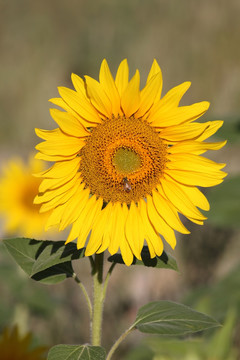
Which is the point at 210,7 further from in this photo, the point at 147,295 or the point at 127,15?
the point at 147,295

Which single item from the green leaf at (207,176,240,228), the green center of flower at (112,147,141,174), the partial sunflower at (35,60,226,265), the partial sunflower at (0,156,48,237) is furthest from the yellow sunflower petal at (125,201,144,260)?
the partial sunflower at (0,156,48,237)

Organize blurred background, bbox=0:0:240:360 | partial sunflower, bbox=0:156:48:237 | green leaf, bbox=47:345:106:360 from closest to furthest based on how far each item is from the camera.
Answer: green leaf, bbox=47:345:106:360 < blurred background, bbox=0:0:240:360 < partial sunflower, bbox=0:156:48:237

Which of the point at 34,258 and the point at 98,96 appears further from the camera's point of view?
the point at 34,258

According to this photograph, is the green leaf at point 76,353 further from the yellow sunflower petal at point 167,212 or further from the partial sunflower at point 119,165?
the yellow sunflower petal at point 167,212

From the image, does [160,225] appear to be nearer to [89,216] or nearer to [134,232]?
[134,232]

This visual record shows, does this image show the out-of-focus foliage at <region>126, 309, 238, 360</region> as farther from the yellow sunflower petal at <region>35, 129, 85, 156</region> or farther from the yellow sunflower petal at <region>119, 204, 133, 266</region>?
the yellow sunflower petal at <region>35, 129, 85, 156</region>

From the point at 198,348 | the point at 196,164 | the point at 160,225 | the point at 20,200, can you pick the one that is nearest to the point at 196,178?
the point at 196,164

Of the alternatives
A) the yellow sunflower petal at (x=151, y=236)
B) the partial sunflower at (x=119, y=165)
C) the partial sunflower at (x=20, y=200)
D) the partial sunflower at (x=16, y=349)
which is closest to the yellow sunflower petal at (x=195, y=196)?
the partial sunflower at (x=119, y=165)
